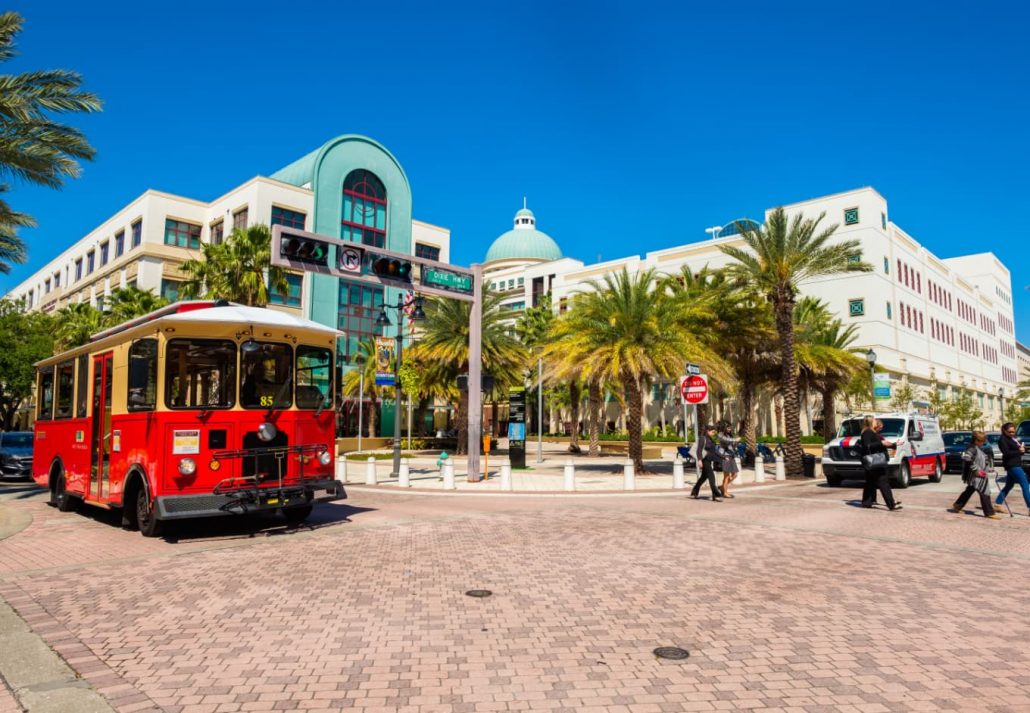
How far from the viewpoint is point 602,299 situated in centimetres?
2361

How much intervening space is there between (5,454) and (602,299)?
1990 centimetres

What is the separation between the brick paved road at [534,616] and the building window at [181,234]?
4778cm

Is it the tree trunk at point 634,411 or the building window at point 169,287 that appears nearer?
the tree trunk at point 634,411

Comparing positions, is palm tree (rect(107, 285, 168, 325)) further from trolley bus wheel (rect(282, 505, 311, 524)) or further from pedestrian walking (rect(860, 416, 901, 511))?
pedestrian walking (rect(860, 416, 901, 511))

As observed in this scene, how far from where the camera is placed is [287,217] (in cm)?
5131

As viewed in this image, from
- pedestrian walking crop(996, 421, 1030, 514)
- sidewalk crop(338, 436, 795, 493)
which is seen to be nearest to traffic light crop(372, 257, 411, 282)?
sidewalk crop(338, 436, 795, 493)

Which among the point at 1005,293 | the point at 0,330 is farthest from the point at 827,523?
the point at 1005,293

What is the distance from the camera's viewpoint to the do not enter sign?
61.1 feet

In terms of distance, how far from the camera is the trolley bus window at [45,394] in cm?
1349

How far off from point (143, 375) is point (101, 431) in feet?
6.81

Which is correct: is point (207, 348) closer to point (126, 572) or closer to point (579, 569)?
point (126, 572)

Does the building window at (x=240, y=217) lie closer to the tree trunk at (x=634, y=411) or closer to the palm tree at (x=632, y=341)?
the palm tree at (x=632, y=341)

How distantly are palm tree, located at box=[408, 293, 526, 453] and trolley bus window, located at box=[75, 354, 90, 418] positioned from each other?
23.2m

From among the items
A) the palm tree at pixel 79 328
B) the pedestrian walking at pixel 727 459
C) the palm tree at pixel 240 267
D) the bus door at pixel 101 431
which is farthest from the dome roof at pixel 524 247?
the bus door at pixel 101 431
